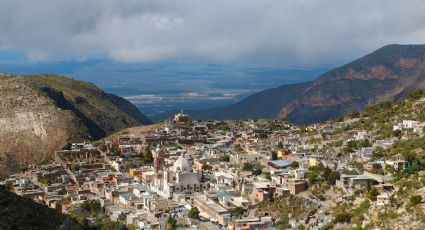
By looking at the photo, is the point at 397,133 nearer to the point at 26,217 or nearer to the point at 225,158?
the point at 225,158

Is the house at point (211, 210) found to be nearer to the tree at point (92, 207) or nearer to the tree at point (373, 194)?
the tree at point (92, 207)

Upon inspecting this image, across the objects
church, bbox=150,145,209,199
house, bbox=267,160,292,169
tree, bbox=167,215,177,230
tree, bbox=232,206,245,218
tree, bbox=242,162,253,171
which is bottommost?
tree, bbox=167,215,177,230

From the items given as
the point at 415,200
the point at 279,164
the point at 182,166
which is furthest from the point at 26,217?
the point at 279,164

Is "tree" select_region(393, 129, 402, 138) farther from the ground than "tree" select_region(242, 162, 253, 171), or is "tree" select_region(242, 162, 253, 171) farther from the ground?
"tree" select_region(393, 129, 402, 138)

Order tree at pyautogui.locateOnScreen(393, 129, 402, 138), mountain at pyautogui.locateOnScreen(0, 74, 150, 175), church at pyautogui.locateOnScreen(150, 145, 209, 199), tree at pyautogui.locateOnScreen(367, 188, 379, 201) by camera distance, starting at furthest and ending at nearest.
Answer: mountain at pyautogui.locateOnScreen(0, 74, 150, 175)
tree at pyautogui.locateOnScreen(393, 129, 402, 138)
church at pyautogui.locateOnScreen(150, 145, 209, 199)
tree at pyautogui.locateOnScreen(367, 188, 379, 201)

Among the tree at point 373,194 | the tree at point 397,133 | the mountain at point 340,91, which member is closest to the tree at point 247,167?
the tree at point 397,133

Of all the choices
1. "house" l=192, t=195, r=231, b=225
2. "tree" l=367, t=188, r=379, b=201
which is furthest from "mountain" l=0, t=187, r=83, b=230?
"tree" l=367, t=188, r=379, b=201

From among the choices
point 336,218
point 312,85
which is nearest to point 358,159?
point 336,218

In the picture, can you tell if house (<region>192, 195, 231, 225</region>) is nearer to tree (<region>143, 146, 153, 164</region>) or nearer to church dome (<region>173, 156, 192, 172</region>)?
church dome (<region>173, 156, 192, 172</region>)
